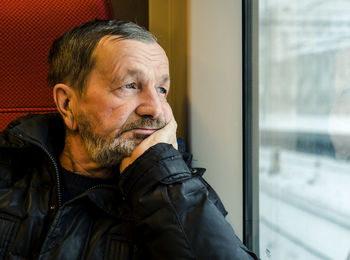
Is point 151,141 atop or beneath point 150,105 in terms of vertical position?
beneath

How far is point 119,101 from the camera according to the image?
126 cm

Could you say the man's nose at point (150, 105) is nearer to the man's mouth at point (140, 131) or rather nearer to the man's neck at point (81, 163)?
the man's mouth at point (140, 131)

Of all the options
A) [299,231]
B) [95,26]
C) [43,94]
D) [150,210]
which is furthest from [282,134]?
[43,94]

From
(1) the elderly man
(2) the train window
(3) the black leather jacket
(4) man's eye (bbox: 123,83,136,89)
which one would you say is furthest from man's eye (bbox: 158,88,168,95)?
(2) the train window

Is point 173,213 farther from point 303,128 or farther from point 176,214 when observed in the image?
point 303,128

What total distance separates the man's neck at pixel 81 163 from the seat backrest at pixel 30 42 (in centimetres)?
28

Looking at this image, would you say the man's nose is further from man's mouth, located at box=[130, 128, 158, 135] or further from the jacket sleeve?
the jacket sleeve

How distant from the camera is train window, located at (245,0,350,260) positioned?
1082 mm

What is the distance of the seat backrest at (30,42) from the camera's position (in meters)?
1.53

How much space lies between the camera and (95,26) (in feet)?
4.48

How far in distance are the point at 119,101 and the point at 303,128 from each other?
721 millimetres

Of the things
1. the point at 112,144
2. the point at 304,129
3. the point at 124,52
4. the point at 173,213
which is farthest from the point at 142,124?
the point at 304,129

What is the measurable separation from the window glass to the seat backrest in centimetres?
82

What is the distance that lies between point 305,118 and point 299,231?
0.47 m
